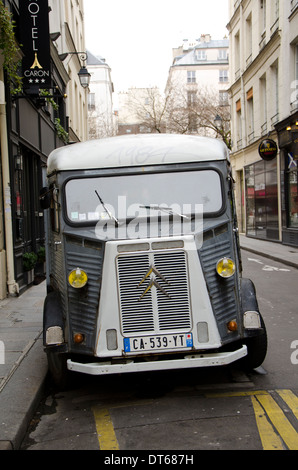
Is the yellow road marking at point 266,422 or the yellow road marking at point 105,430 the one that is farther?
the yellow road marking at point 105,430

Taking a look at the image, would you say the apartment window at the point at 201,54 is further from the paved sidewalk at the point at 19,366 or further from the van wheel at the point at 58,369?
the van wheel at the point at 58,369

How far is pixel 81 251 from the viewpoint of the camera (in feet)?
16.6

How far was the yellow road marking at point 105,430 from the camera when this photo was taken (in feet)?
13.1

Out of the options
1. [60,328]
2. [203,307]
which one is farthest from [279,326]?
[60,328]

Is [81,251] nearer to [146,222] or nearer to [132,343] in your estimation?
[146,222]

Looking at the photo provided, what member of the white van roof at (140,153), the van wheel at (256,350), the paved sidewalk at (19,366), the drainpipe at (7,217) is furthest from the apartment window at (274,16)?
the van wheel at (256,350)

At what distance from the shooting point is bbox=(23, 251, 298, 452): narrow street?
398 cm

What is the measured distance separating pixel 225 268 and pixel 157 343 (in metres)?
0.98

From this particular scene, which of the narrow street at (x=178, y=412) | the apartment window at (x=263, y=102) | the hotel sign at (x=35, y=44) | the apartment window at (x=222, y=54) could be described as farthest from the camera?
the apartment window at (x=222, y=54)

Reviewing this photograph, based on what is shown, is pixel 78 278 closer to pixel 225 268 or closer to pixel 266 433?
pixel 225 268

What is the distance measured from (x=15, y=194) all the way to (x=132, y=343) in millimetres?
7043
